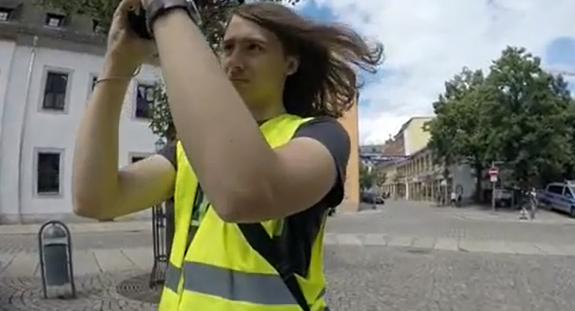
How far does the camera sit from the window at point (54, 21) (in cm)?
2509

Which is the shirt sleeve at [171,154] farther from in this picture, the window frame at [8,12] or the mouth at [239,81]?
the window frame at [8,12]

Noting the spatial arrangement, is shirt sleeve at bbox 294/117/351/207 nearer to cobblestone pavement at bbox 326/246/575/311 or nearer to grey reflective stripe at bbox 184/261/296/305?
grey reflective stripe at bbox 184/261/296/305

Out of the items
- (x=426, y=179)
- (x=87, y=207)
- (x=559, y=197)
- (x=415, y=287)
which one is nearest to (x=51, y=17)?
(x=415, y=287)

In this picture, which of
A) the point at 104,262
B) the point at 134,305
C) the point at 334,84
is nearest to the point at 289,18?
the point at 334,84

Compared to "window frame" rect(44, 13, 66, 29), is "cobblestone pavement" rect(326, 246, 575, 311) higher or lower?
lower

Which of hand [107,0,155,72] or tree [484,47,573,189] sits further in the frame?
tree [484,47,573,189]

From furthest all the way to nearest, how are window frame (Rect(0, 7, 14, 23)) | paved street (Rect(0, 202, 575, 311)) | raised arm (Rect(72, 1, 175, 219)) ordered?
window frame (Rect(0, 7, 14, 23)) → paved street (Rect(0, 202, 575, 311)) → raised arm (Rect(72, 1, 175, 219))

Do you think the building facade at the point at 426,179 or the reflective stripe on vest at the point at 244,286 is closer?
the reflective stripe on vest at the point at 244,286

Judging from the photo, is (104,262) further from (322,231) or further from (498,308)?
(322,231)

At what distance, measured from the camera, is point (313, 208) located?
1196 mm

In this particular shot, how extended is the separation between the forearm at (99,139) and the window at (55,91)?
24921 millimetres

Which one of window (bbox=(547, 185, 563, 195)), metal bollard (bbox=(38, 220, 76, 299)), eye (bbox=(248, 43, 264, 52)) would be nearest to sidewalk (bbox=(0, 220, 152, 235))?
metal bollard (bbox=(38, 220, 76, 299))

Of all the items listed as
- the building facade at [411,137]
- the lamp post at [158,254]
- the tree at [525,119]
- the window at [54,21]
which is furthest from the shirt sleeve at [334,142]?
the building facade at [411,137]

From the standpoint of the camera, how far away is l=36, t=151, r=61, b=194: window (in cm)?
2456
